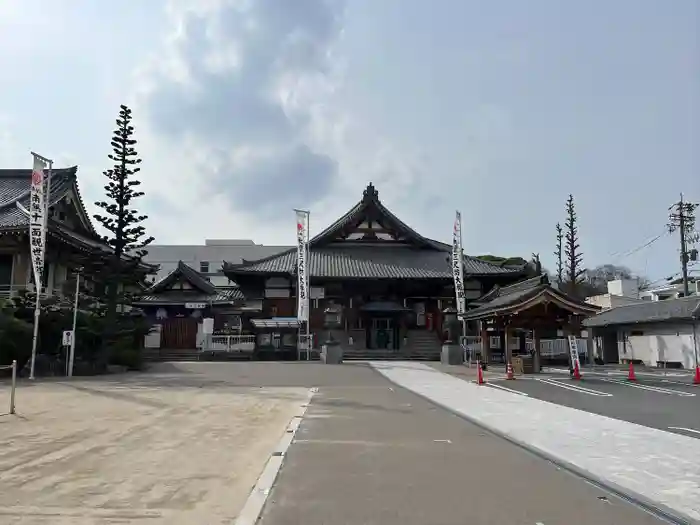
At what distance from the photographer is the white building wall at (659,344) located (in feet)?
85.3

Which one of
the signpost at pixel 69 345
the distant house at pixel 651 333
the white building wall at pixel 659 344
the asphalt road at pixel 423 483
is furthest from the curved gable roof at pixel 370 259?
the asphalt road at pixel 423 483

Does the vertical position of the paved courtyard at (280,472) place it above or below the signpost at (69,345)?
Answer: below

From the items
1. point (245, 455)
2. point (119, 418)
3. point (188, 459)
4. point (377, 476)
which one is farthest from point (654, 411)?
point (119, 418)

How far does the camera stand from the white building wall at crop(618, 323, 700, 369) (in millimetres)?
→ 25997

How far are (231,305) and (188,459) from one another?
27.9 m

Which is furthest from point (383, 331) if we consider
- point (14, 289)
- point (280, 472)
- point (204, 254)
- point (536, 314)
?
point (204, 254)

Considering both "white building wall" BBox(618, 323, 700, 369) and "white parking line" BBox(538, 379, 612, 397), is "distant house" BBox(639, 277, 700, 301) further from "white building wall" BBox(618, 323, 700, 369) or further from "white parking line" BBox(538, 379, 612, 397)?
"white parking line" BBox(538, 379, 612, 397)

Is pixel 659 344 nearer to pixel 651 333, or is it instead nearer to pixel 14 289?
pixel 651 333

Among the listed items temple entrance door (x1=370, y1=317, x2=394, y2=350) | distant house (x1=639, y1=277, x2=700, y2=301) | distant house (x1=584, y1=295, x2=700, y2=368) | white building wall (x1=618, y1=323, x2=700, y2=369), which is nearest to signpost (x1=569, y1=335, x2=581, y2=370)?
distant house (x1=584, y1=295, x2=700, y2=368)

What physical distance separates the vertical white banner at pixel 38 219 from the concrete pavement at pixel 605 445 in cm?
1568

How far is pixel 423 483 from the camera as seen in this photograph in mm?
5590

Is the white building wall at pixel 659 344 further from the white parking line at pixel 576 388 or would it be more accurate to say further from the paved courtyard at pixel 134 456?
the paved courtyard at pixel 134 456

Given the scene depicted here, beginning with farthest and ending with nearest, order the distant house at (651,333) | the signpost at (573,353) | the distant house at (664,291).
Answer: the distant house at (664,291), the distant house at (651,333), the signpost at (573,353)

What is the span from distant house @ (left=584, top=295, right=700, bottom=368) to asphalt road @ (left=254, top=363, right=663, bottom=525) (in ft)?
70.5
